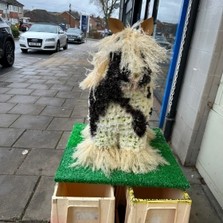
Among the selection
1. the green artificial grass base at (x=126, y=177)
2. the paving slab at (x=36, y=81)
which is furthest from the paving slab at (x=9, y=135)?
the paving slab at (x=36, y=81)

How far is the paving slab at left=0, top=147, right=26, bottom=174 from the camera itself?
2.31m

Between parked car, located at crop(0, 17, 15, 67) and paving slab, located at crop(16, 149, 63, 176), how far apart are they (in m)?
4.78

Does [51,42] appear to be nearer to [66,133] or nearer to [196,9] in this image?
[66,133]

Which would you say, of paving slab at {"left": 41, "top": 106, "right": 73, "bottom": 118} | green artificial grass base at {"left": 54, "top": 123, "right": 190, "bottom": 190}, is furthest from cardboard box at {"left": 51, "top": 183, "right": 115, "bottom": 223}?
paving slab at {"left": 41, "top": 106, "right": 73, "bottom": 118}

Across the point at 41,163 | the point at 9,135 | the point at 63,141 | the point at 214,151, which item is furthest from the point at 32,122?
the point at 214,151

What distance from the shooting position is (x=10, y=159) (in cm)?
246

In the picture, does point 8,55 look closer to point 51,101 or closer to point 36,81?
point 36,81

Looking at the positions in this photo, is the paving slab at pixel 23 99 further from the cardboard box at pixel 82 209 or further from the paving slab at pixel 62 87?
the cardboard box at pixel 82 209

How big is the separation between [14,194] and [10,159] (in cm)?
55

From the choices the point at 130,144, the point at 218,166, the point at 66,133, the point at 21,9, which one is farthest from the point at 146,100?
the point at 21,9

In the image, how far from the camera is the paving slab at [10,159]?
7.57 feet

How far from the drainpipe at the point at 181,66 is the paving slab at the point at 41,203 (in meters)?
1.48

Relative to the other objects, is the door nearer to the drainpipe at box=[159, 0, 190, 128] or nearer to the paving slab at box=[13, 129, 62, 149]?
the drainpipe at box=[159, 0, 190, 128]

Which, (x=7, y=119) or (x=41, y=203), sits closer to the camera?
(x=41, y=203)
